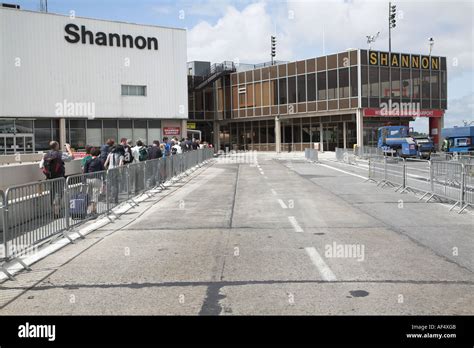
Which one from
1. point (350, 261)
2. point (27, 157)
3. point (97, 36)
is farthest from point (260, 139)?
A: point (350, 261)

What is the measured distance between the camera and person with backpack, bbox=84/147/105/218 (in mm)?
11758

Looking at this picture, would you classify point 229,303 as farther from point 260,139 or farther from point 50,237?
point 260,139

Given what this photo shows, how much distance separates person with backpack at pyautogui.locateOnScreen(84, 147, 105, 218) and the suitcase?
1.25 feet

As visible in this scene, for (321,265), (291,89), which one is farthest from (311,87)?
(321,265)

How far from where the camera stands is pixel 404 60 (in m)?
49.4

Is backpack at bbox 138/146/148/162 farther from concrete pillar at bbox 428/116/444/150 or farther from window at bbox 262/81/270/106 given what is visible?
concrete pillar at bbox 428/116/444/150

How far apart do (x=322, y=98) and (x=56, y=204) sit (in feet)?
141

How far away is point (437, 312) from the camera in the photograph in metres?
5.25

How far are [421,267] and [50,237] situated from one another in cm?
640

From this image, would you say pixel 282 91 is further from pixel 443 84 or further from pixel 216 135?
pixel 443 84

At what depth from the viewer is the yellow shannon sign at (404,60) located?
47156mm

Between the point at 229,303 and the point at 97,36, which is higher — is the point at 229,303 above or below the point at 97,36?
below
